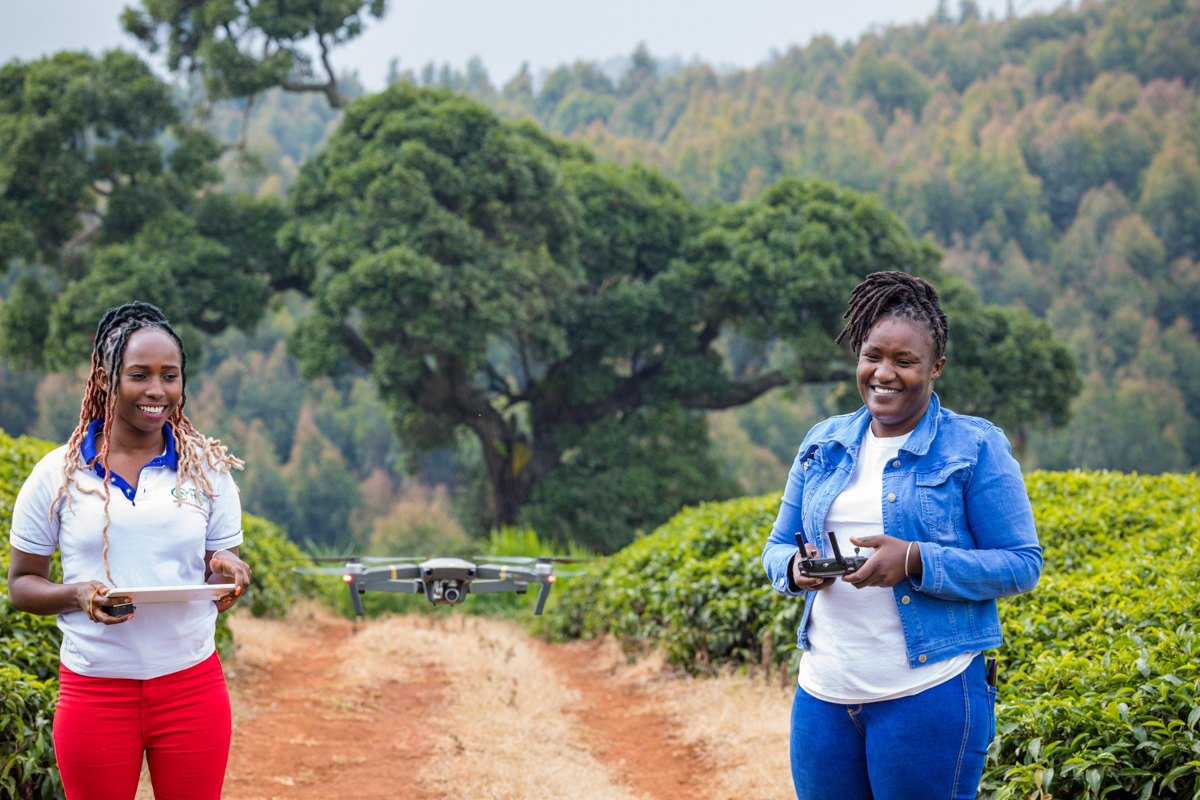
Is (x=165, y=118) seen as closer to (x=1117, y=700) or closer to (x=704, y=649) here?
(x=704, y=649)

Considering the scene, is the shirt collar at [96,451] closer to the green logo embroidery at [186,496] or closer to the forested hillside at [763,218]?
the green logo embroidery at [186,496]

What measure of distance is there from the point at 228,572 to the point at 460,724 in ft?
11.4

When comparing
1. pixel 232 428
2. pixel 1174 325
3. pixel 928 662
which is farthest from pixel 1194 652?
pixel 1174 325

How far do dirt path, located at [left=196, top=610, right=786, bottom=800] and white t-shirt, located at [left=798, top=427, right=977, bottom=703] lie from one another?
240cm

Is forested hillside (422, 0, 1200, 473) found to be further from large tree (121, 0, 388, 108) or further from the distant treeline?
large tree (121, 0, 388, 108)

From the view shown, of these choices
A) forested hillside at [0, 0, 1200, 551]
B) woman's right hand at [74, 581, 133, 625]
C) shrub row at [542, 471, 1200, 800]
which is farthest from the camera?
forested hillside at [0, 0, 1200, 551]

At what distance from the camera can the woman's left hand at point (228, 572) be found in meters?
2.21

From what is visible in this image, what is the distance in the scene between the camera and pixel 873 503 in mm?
2080

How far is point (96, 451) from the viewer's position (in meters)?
2.25

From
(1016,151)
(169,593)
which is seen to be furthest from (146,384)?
(1016,151)

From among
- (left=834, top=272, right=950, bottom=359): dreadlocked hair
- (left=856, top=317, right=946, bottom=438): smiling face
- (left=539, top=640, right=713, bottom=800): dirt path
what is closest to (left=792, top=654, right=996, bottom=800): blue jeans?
(left=856, top=317, right=946, bottom=438): smiling face

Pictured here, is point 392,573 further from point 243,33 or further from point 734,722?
point 243,33

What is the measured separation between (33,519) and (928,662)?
1881mm

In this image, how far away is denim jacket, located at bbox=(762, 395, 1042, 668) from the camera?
1953 mm
